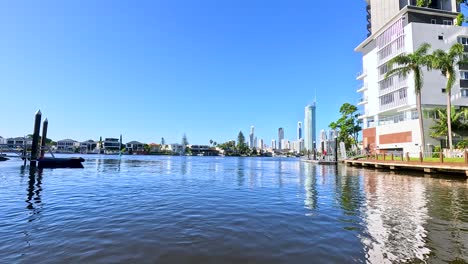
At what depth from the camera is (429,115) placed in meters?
47.3

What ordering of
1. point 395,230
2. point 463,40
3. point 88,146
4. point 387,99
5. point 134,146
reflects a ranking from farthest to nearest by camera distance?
point 134,146
point 88,146
point 387,99
point 463,40
point 395,230

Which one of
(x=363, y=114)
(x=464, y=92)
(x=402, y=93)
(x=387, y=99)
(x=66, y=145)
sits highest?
(x=402, y=93)

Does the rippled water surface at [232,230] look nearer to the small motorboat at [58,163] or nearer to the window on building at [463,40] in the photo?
the small motorboat at [58,163]

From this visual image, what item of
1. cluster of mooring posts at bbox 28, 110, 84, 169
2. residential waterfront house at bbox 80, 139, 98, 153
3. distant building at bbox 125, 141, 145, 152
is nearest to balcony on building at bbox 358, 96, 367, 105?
cluster of mooring posts at bbox 28, 110, 84, 169

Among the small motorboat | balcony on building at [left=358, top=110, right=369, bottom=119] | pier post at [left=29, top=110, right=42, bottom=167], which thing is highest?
balcony on building at [left=358, top=110, right=369, bottom=119]

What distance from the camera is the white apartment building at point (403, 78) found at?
49.1m

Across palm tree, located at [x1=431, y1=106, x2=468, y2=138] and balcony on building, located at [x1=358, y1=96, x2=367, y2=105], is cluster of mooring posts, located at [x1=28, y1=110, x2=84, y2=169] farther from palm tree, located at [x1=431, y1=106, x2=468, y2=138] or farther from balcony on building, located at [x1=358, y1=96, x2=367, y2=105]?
balcony on building, located at [x1=358, y1=96, x2=367, y2=105]

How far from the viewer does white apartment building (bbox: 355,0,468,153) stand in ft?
161

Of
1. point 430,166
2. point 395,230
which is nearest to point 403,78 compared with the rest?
point 430,166

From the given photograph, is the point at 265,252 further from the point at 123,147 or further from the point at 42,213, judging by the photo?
A: the point at 123,147

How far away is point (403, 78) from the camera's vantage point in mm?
50500

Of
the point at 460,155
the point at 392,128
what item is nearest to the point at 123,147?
the point at 392,128

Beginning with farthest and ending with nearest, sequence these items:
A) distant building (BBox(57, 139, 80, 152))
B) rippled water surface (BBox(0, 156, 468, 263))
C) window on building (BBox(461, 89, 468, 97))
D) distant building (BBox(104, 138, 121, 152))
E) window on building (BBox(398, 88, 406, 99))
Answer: distant building (BBox(57, 139, 80, 152)) → distant building (BBox(104, 138, 121, 152)) → window on building (BBox(398, 88, 406, 99)) → window on building (BBox(461, 89, 468, 97)) → rippled water surface (BBox(0, 156, 468, 263))

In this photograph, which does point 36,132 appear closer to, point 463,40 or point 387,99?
point 387,99
